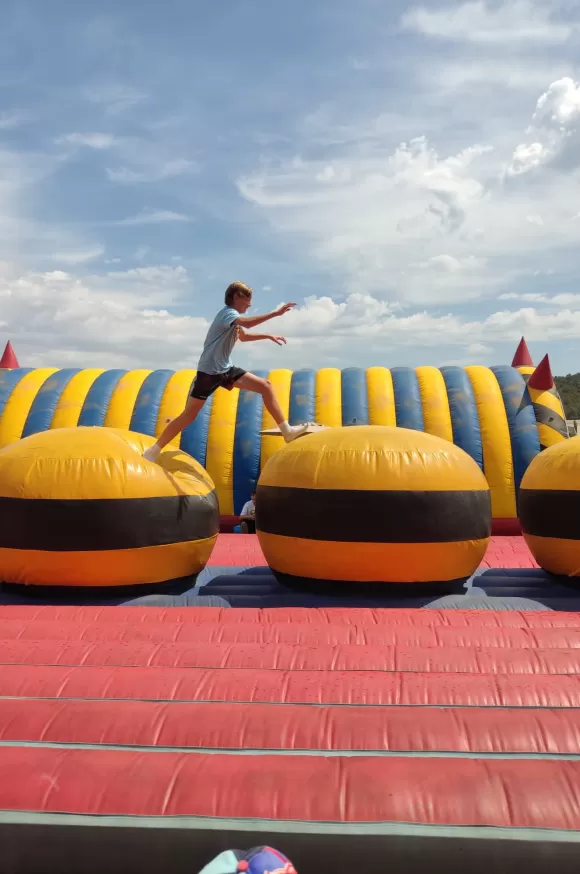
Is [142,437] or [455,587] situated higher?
[142,437]

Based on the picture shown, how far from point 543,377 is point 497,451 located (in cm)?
104

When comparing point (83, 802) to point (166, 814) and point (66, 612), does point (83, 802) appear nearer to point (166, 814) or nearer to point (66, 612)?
point (166, 814)

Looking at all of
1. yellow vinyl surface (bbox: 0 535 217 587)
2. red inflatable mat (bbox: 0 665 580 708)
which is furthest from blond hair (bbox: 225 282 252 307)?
red inflatable mat (bbox: 0 665 580 708)

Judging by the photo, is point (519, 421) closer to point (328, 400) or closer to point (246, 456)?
point (328, 400)

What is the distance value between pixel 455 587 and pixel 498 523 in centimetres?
338

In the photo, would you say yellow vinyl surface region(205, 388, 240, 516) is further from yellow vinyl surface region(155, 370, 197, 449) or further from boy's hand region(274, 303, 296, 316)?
boy's hand region(274, 303, 296, 316)

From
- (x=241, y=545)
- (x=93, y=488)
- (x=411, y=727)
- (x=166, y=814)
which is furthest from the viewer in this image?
(x=241, y=545)

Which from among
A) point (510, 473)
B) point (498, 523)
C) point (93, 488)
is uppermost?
point (93, 488)

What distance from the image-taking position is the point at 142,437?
4082mm

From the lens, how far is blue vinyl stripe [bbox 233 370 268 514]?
7156 mm

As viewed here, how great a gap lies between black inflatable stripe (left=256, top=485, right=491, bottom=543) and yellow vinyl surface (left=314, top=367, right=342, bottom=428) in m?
3.69

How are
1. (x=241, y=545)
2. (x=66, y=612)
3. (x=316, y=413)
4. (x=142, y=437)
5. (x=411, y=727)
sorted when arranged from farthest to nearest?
1. (x=316, y=413)
2. (x=241, y=545)
3. (x=142, y=437)
4. (x=66, y=612)
5. (x=411, y=727)

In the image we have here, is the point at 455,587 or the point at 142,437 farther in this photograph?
the point at 142,437

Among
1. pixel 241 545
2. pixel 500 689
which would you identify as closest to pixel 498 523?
pixel 241 545
